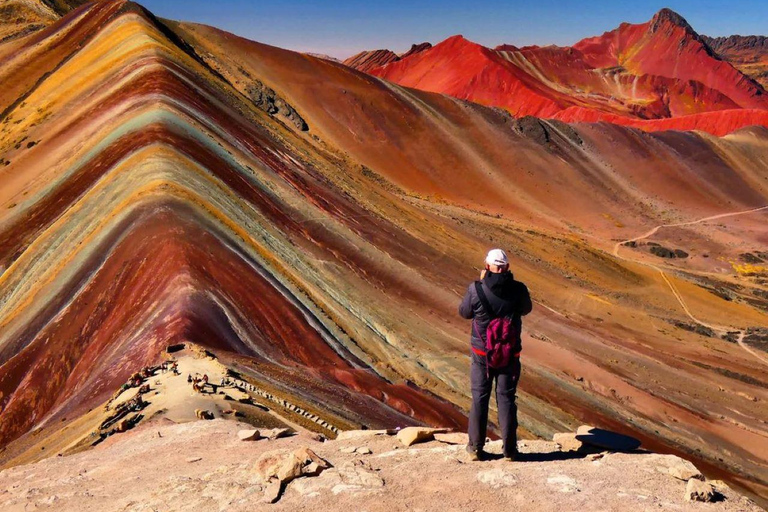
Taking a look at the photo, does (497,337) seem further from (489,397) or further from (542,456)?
(542,456)

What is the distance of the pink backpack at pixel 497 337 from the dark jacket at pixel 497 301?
0.11 ft

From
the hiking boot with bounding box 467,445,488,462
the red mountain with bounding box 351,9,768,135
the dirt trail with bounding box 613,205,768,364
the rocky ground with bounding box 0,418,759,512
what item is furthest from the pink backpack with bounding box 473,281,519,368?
the red mountain with bounding box 351,9,768,135

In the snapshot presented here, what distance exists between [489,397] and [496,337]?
22.2 inches

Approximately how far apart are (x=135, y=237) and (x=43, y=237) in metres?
6.17

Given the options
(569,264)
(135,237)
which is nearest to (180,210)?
(135,237)

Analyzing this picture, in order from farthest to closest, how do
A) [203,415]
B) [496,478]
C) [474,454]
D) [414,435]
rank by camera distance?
[203,415], [414,435], [474,454], [496,478]

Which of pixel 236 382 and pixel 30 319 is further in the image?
pixel 30 319

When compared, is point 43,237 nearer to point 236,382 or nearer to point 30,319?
point 30,319

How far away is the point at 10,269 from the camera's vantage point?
17.9 metres

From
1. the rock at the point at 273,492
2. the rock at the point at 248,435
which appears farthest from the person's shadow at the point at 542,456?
the rock at the point at 248,435

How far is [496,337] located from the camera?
5398mm

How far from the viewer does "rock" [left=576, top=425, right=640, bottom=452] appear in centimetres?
620

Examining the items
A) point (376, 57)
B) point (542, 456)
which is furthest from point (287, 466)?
point (376, 57)

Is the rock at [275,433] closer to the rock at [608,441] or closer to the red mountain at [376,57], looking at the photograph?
the rock at [608,441]
